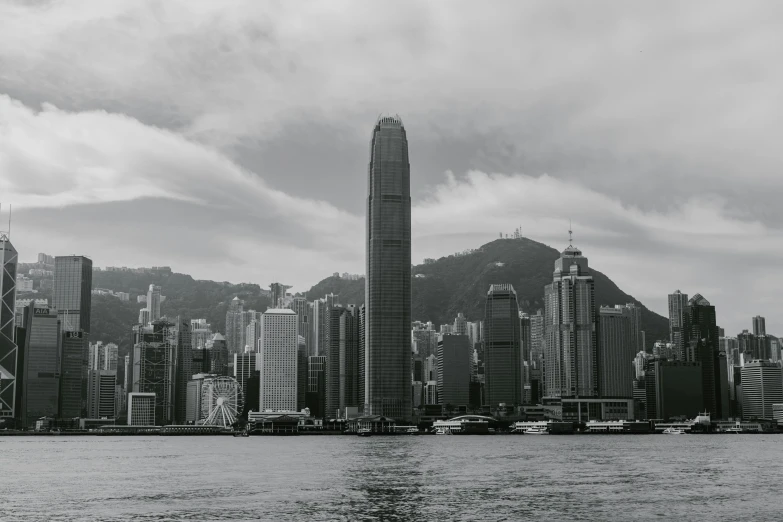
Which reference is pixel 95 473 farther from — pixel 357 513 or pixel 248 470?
pixel 357 513

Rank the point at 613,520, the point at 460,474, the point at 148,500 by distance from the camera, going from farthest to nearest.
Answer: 1. the point at 460,474
2. the point at 148,500
3. the point at 613,520

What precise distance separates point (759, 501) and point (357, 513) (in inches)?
1354

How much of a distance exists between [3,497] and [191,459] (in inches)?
2687

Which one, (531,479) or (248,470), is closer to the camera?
(531,479)

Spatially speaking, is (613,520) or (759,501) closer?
(613,520)

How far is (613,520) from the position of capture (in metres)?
71.0

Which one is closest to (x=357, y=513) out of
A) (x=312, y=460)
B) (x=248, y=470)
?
(x=248, y=470)

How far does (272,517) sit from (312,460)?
74584 millimetres

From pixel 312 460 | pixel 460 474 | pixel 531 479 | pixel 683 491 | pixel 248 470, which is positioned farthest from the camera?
pixel 312 460

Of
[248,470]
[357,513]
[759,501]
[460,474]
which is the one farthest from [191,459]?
[759,501]

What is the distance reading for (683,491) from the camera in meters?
91.4

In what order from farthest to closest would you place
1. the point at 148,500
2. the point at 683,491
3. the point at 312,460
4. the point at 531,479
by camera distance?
1. the point at 312,460
2. the point at 531,479
3. the point at 683,491
4. the point at 148,500

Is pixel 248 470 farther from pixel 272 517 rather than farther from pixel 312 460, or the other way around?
pixel 272 517

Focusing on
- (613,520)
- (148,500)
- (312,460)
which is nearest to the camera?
(613,520)
